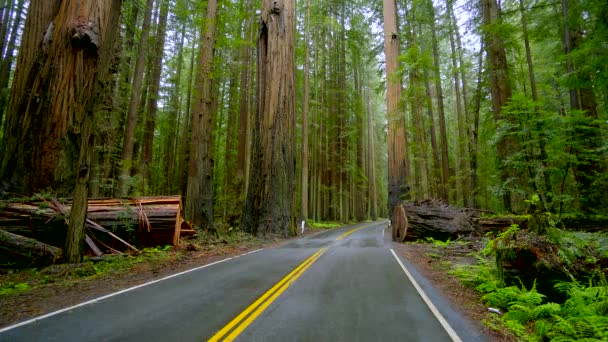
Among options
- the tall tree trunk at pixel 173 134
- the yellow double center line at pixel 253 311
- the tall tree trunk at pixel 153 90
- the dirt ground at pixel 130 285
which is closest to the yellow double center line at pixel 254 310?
the yellow double center line at pixel 253 311

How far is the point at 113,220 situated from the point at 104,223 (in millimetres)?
235

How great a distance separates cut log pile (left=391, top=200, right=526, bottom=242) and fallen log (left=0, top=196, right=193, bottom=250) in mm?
8754

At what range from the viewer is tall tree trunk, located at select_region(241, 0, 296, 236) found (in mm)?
→ 15727

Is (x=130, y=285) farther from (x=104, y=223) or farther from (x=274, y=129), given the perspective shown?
(x=274, y=129)

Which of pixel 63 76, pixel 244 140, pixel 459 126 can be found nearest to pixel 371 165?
pixel 459 126

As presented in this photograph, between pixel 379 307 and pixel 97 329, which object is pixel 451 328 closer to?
pixel 379 307

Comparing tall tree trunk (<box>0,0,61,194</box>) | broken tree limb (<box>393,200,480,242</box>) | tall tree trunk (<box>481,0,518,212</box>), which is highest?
tall tree trunk (<box>481,0,518,212</box>)

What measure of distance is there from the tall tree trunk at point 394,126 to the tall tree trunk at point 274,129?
5.72 metres

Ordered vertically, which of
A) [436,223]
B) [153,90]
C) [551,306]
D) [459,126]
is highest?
[153,90]

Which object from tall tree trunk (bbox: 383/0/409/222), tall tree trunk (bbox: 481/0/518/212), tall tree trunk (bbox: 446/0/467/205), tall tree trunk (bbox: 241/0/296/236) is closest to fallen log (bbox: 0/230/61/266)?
tall tree trunk (bbox: 241/0/296/236)

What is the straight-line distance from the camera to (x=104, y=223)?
9.23 metres

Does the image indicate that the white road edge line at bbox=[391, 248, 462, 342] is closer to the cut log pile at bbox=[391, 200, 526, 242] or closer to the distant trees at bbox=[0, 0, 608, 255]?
the cut log pile at bbox=[391, 200, 526, 242]

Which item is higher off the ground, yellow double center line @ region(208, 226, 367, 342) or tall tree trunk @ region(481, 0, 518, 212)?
tall tree trunk @ region(481, 0, 518, 212)

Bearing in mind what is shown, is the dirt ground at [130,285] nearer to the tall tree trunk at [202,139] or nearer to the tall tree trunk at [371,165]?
the tall tree trunk at [202,139]
